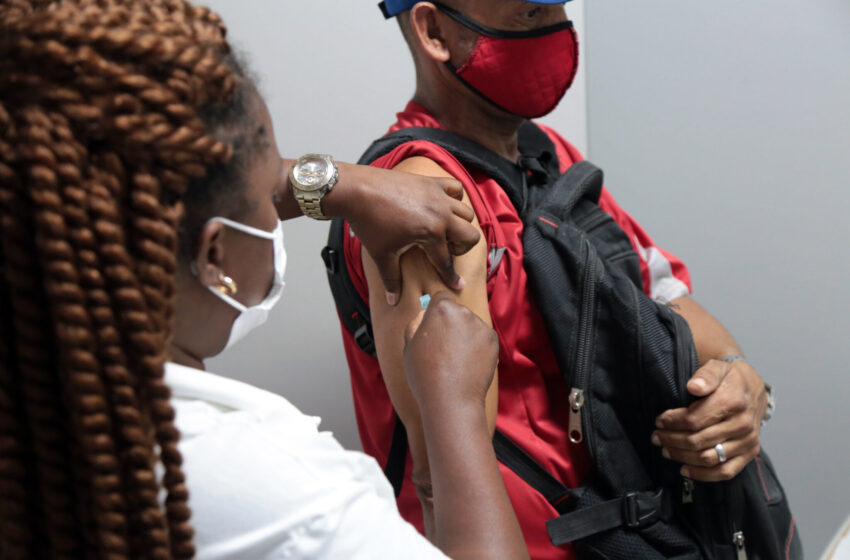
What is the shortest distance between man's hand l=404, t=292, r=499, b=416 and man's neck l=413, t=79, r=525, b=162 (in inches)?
20.8

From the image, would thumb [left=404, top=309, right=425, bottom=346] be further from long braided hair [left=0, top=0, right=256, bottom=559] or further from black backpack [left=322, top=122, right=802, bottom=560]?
long braided hair [left=0, top=0, right=256, bottom=559]

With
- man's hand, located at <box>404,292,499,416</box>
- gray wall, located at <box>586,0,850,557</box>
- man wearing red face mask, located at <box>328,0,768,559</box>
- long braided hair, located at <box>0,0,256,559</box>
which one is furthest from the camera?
gray wall, located at <box>586,0,850,557</box>

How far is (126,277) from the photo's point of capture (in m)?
0.62

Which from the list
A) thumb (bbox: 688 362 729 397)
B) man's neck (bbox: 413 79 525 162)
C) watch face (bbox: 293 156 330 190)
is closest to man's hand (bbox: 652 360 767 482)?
thumb (bbox: 688 362 729 397)

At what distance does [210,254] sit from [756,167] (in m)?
1.72

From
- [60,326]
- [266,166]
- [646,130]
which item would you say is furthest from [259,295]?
[646,130]

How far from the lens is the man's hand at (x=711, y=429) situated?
1215 mm

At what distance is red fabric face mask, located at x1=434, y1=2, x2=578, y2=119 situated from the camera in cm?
132

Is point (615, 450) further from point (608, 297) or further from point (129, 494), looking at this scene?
point (129, 494)

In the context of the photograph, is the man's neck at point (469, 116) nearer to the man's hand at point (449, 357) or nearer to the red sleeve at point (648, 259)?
the red sleeve at point (648, 259)

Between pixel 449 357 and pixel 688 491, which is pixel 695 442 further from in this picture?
pixel 449 357

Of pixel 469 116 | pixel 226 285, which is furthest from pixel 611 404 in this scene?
pixel 226 285

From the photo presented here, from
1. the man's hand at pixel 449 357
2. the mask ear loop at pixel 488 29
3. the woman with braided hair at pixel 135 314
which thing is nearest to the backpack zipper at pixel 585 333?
the man's hand at pixel 449 357

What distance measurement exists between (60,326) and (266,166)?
27 centimetres
